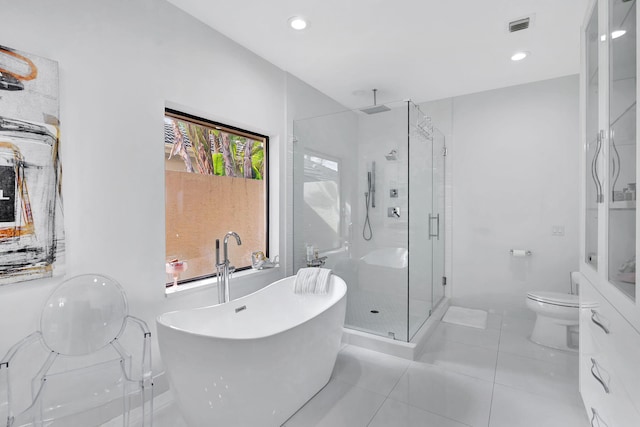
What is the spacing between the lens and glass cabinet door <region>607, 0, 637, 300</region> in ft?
3.77

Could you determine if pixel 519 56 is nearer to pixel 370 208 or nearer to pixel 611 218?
pixel 370 208

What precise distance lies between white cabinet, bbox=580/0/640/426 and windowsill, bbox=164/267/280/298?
2.34 metres

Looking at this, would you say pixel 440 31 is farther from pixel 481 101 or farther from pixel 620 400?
pixel 620 400

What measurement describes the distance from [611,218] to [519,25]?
5.54ft

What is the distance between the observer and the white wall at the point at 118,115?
156 centimetres

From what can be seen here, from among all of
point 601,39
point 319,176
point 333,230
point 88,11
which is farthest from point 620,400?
point 88,11

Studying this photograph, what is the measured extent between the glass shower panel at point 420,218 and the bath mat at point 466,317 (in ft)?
0.99

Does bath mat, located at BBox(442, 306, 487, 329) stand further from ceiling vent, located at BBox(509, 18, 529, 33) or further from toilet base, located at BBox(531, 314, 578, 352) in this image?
ceiling vent, located at BBox(509, 18, 529, 33)

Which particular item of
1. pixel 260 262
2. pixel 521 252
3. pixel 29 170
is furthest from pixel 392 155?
pixel 29 170

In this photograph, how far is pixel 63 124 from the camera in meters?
1.62

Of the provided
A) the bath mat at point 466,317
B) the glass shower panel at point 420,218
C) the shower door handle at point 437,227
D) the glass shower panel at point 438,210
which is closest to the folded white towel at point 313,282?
the glass shower panel at point 420,218

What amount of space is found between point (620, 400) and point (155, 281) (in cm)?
242

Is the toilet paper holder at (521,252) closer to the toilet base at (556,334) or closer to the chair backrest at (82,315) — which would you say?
the toilet base at (556,334)

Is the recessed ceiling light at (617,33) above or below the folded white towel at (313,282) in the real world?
above
